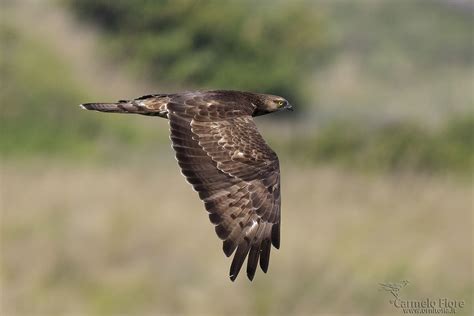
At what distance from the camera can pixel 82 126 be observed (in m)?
25.7

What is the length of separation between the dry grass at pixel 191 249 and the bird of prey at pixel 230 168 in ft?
27.5

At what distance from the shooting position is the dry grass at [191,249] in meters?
15.9

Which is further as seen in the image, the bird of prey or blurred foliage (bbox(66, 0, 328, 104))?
blurred foliage (bbox(66, 0, 328, 104))

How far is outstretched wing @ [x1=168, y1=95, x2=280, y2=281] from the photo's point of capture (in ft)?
22.6

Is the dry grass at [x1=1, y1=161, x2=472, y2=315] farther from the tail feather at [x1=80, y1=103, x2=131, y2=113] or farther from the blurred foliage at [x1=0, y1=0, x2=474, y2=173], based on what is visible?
the tail feather at [x1=80, y1=103, x2=131, y2=113]

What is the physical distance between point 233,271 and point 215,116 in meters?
1.21

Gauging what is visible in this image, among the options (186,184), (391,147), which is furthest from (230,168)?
(391,147)

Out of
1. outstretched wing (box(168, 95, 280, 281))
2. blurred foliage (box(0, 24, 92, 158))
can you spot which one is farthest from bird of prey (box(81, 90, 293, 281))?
blurred foliage (box(0, 24, 92, 158))

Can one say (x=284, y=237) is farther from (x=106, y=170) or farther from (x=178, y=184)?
(x=106, y=170)

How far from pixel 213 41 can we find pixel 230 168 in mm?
26430

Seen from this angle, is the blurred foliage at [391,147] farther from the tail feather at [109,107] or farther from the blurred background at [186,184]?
the tail feather at [109,107]

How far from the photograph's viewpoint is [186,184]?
748 inches

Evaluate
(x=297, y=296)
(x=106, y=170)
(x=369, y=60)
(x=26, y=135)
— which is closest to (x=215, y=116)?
(x=297, y=296)

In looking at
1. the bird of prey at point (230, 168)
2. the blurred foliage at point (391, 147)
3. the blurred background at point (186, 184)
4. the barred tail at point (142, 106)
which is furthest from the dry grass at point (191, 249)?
the bird of prey at point (230, 168)
